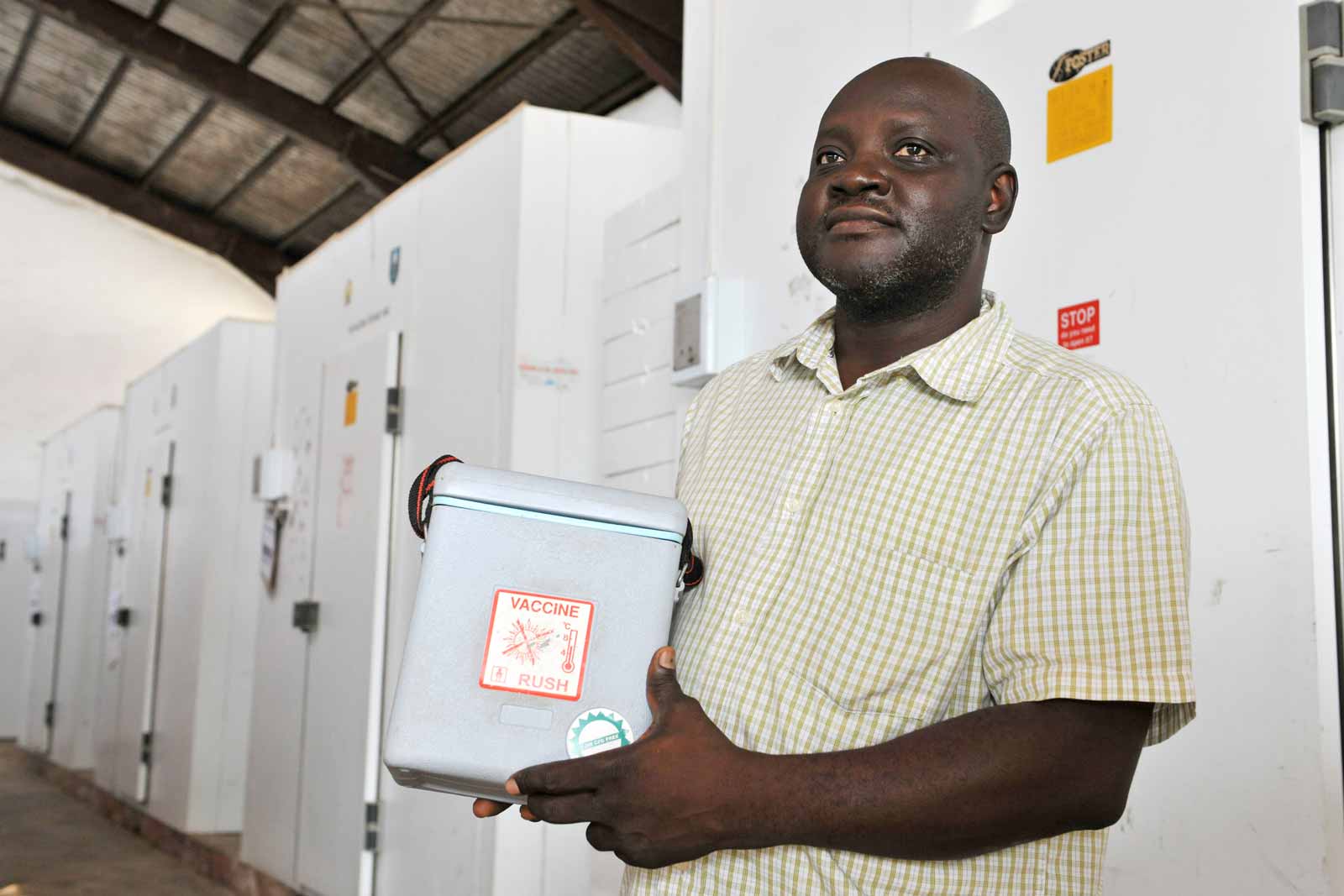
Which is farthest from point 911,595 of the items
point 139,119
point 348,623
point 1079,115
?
point 139,119

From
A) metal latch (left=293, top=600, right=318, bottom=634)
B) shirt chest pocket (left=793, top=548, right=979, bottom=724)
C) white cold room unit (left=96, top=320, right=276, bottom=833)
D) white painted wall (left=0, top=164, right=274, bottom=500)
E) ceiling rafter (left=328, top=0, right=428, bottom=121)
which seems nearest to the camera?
shirt chest pocket (left=793, top=548, right=979, bottom=724)

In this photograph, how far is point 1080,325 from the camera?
1.89 m

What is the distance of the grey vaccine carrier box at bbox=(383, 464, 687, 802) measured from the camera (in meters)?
1.14

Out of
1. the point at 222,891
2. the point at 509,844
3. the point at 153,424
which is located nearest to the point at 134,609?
the point at 153,424

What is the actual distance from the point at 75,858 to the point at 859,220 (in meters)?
6.70

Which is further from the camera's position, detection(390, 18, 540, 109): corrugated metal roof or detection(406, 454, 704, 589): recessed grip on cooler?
detection(390, 18, 540, 109): corrugated metal roof

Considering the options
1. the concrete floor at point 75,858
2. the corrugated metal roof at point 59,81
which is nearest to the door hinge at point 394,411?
the concrete floor at point 75,858

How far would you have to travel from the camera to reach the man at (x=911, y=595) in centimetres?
106

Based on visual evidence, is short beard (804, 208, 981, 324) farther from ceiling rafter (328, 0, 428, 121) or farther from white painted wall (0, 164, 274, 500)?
white painted wall (0, 164, 274, 500)

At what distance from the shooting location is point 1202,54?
5.75 ft

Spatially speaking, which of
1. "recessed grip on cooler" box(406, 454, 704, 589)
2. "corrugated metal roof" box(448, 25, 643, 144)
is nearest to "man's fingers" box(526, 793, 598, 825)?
"recessed grip on cooler" box(406, 454, 704, 589)

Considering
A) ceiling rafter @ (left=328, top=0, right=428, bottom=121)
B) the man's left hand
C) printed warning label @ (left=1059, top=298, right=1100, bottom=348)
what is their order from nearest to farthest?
the man's left hand → printed warning label @ (left=1059, top=298, right=1100, bottom=348) → ceiling rafter @ (left=328, top=0, right=428, bottom=121)

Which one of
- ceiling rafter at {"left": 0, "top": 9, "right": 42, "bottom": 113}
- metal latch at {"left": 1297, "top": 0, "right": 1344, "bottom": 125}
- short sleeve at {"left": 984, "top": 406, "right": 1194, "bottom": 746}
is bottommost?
short sleeve at {"left": 984, "top": 406, "right": 1194, "bottom": 746}

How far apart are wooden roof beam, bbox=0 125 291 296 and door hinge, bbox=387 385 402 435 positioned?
886 cm
